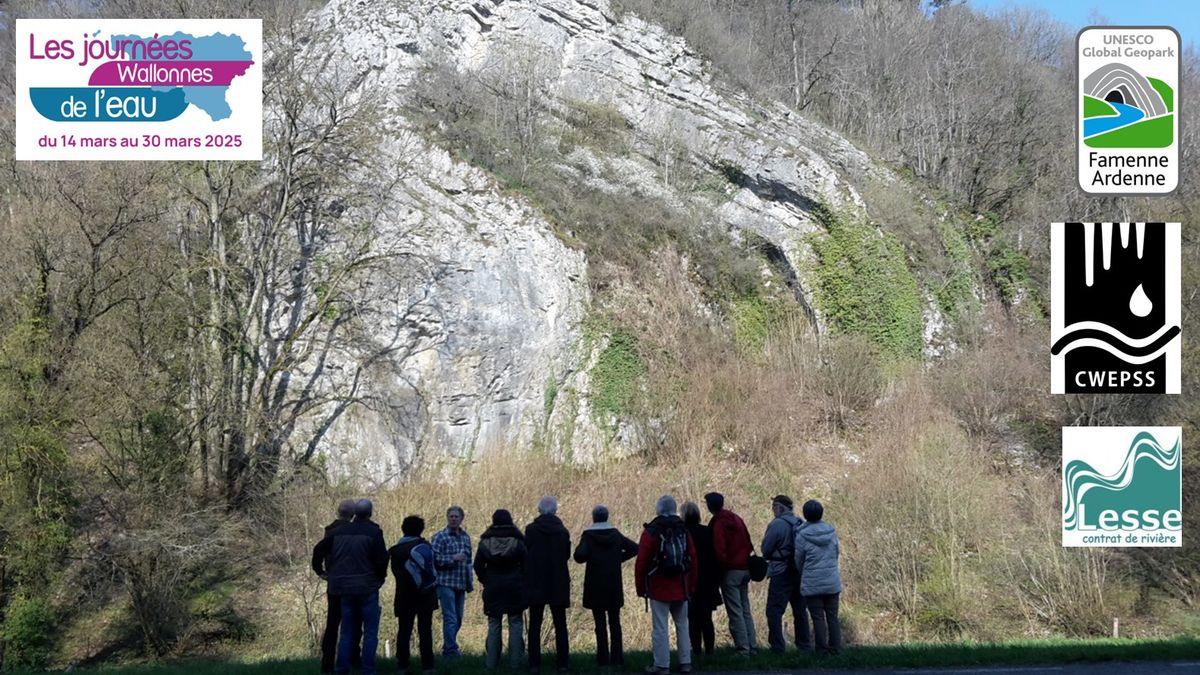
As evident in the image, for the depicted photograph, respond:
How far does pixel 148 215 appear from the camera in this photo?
1666 cm

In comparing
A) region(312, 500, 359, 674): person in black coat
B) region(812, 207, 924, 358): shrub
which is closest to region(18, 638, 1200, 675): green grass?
region(312, 500, 359, 674): person in black coat

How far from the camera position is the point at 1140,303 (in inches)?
474

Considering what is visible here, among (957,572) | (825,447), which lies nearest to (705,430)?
(825,447)

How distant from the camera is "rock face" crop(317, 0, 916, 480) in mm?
19422

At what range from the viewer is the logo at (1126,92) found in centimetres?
1145

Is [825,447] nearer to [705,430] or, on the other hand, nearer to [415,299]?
[705,430]

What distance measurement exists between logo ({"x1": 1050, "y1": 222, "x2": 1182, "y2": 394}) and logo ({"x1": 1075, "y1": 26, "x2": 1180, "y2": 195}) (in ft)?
3.43

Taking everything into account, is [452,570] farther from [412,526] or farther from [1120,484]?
[1120,484]

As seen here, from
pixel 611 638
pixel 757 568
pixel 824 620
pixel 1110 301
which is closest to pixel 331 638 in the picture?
pixel 611 638

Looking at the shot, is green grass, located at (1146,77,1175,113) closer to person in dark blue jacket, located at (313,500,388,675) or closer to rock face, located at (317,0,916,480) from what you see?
person in dark blue jacket, located at (313,500,388,675)

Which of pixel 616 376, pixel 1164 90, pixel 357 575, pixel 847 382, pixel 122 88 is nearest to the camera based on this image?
pixel 357 575

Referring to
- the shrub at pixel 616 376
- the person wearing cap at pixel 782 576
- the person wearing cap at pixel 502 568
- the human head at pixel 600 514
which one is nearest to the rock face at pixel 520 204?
the shrub at pixel 616 376

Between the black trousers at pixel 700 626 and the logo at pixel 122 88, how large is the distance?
12.6 metres

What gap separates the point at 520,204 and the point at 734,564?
1388 cm
